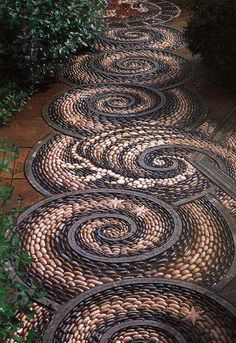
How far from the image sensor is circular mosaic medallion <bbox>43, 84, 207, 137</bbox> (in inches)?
206

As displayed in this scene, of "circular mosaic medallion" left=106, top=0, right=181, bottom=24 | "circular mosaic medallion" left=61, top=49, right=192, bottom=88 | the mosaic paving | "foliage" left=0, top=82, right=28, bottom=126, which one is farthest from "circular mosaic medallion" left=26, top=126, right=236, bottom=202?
"circular mosaic medallion" left=106, top=0, right=181, bottom=24

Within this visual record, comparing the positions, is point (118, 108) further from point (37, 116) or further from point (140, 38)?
point (140, 38)

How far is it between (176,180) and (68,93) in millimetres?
1977

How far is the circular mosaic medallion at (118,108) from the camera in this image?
5.24 m

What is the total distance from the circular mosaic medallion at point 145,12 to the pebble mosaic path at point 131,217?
2496 mm

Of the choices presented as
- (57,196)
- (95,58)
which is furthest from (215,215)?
(95,58)

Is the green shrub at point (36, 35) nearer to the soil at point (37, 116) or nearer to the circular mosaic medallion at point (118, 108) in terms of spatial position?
the soil at point (37, 116)

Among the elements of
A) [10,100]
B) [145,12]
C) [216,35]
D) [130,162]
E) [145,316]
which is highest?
[216,35]

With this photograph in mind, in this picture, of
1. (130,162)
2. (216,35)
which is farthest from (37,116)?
(216,35)

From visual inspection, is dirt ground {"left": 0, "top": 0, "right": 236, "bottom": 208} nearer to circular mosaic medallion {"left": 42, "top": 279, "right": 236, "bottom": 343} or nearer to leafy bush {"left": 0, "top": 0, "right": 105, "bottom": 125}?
leafy bush {"left": 0, "top": 0, "right": 105, "bottom": 125}

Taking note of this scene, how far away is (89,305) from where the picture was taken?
3154mm

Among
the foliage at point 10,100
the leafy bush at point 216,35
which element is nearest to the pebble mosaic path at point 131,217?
the foliage at point 10,100

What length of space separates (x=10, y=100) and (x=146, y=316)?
3.00 metres

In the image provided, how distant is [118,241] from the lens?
3676 millimetres
